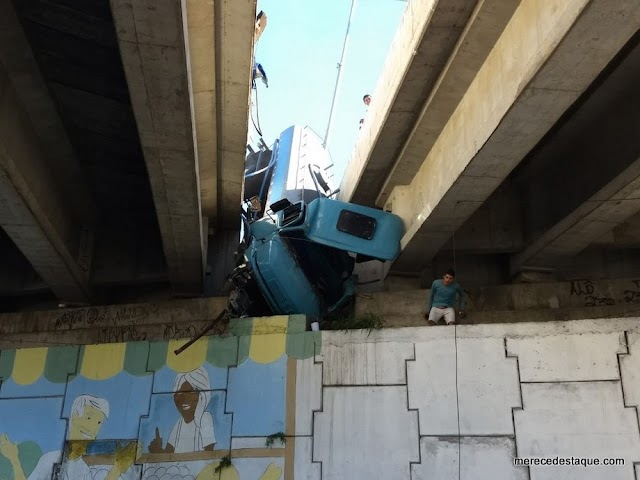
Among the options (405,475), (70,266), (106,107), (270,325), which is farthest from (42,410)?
(405,475)

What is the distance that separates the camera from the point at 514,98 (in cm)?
623

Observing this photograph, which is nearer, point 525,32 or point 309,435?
point 525,32

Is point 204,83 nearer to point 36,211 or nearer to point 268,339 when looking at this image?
point 36,211

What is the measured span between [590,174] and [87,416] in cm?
905

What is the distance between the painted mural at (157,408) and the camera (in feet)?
29.3

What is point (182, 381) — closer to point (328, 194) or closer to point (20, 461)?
point (20, 461)

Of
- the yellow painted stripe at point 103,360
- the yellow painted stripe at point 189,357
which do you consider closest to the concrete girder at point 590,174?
the yellow painted stripe at point 189,357

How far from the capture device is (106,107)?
8625mm

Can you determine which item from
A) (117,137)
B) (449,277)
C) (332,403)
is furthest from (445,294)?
(117,137)

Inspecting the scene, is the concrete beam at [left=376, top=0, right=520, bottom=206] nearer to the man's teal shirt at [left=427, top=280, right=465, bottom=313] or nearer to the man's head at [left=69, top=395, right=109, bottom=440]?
the man's teal shirt at [left=427, top=280, right=465, bottom=313]

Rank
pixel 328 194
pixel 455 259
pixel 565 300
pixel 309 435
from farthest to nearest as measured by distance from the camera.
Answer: pixel 328 194 → pixel 455 259 → pixel 565 300 → pixel 309 435

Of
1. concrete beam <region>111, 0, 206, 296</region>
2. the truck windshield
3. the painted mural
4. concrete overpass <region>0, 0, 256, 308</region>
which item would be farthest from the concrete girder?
concrete beam <region>111, 0, 206, 296</region>

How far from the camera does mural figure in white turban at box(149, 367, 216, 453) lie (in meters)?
9.08

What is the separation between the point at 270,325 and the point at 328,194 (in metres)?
4.91
